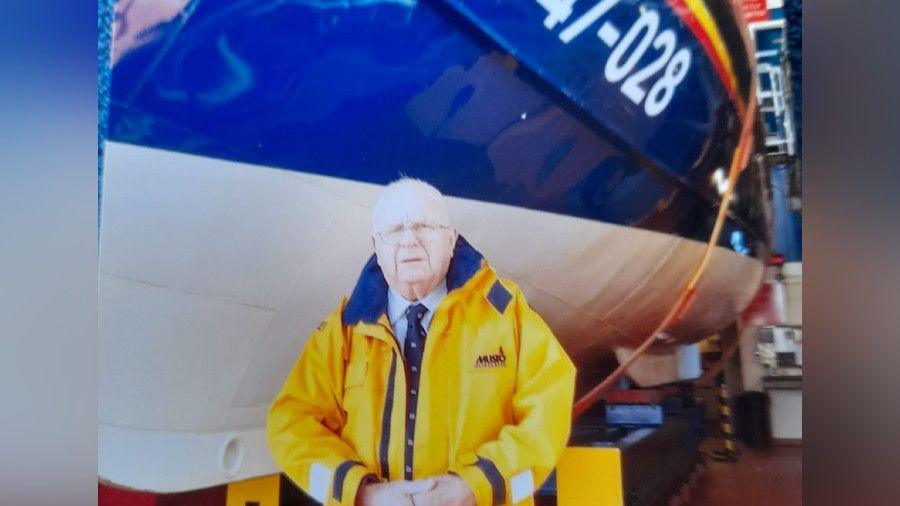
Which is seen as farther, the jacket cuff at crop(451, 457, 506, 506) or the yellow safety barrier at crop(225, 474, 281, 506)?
the yellow safety barrier at crop(225, 474, 281, 506)

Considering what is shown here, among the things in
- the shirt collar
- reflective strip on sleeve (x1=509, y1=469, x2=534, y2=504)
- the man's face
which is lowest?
reflective strip on sleeve (x1=509, y1=469, x2=534, y2=504)

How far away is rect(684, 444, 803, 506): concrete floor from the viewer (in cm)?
140

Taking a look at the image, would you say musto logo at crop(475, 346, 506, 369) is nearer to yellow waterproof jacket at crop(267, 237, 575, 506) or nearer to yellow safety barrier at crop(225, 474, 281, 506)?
yellow waterproof jacket at crop(267, 237, 575, 506)

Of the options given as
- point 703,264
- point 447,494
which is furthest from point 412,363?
point 703,264

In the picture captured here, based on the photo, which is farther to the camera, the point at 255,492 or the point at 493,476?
the point at 255,492

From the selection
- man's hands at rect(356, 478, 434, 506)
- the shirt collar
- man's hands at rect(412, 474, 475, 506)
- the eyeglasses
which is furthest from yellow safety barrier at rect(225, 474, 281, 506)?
the eyeglasses

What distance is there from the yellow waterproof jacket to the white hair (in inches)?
3.4

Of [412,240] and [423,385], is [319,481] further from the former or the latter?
[412,240]

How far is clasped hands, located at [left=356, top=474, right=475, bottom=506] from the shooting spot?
1.36 m

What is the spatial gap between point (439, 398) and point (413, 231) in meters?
0.34

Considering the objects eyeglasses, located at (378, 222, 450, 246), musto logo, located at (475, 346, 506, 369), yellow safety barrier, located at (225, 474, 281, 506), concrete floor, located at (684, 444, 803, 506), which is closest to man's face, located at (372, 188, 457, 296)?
eyeglasses, located at (378, 222, 450, 246)

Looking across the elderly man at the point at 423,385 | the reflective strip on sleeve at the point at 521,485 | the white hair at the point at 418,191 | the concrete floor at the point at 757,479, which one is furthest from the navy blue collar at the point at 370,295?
the concrete floor at the point at 757,479

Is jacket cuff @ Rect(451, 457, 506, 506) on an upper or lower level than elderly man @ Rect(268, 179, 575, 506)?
lower

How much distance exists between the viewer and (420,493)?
137cm
